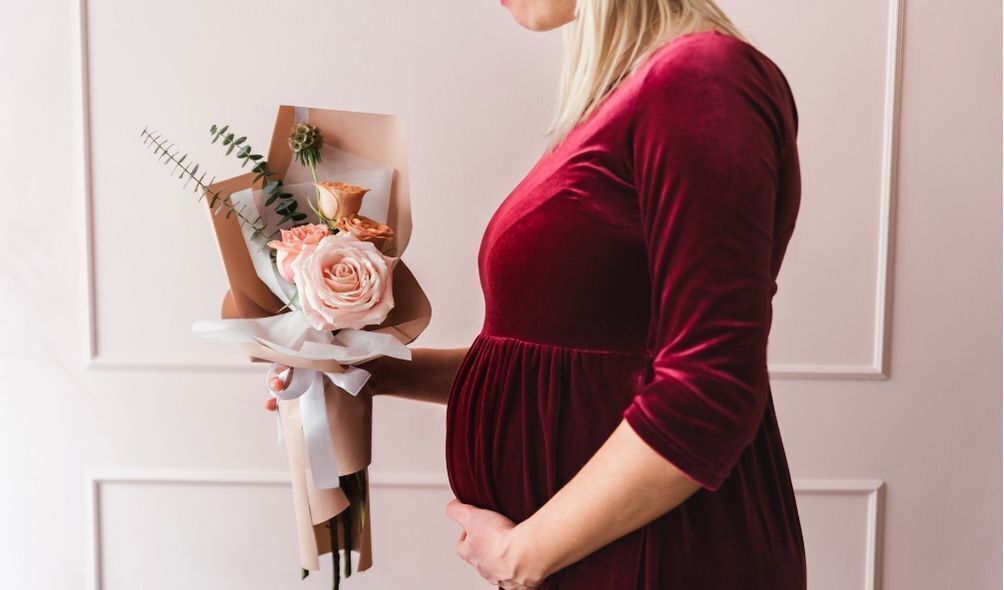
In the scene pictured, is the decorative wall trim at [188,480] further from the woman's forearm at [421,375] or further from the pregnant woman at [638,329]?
the pregnant woman at [638,329]

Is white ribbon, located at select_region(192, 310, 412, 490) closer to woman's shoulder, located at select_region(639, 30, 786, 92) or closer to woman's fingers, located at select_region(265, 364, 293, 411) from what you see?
woman's fingers, located at select_region(265, 364, 293, 411)

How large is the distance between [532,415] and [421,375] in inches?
17.2

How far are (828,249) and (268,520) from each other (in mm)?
Answer: 1421

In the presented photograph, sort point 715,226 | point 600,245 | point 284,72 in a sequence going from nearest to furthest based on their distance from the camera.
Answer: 1. point 715,226
2. point 600,245
3. point 284,72

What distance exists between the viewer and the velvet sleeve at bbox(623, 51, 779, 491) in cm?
70

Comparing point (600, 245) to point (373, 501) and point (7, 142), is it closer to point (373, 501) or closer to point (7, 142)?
point (373, 501)

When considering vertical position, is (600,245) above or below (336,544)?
above

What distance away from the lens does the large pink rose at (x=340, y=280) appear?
3.24ft

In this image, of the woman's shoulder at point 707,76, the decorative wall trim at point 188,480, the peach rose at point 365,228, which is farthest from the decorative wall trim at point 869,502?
the woman's shoulder at point 707,76

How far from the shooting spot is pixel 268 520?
1.93m

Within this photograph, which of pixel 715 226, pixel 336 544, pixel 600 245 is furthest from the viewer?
pixel 336 544

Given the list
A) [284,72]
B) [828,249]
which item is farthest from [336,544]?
[828,249]

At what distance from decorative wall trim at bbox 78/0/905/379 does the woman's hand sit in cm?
108

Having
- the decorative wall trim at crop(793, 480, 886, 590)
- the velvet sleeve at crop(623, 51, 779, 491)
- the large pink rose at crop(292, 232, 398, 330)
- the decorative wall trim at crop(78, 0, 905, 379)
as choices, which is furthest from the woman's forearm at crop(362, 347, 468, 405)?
the decorative wall trim at crop(793, 480, 886, 590)
